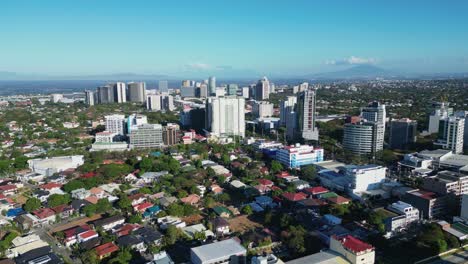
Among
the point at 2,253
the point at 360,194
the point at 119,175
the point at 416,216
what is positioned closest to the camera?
the point at 2,253

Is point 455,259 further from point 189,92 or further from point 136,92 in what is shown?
point 189,92

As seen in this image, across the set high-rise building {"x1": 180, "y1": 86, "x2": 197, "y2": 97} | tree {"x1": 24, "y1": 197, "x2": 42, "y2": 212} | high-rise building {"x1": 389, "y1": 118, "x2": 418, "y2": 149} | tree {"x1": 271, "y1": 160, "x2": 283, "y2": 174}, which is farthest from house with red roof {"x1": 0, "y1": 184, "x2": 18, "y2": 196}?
high-rise building {"x1": 180, "y1": 86, "x2": 197, "y2": 97}

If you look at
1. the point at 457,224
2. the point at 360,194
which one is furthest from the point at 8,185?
the point at 457,224

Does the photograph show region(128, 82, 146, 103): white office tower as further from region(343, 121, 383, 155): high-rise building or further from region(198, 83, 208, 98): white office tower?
region(343, 121, 383, 155): high-rise building

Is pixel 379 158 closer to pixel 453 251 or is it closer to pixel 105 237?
pixel 453 251

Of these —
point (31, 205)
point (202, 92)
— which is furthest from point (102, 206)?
point (202, 92)

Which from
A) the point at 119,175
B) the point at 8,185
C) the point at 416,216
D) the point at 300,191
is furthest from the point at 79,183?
the point at 416,216

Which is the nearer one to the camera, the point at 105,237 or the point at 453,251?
the point at 453,251

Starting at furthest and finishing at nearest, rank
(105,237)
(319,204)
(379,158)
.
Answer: (379,158) → (319,204) → (105,237)
